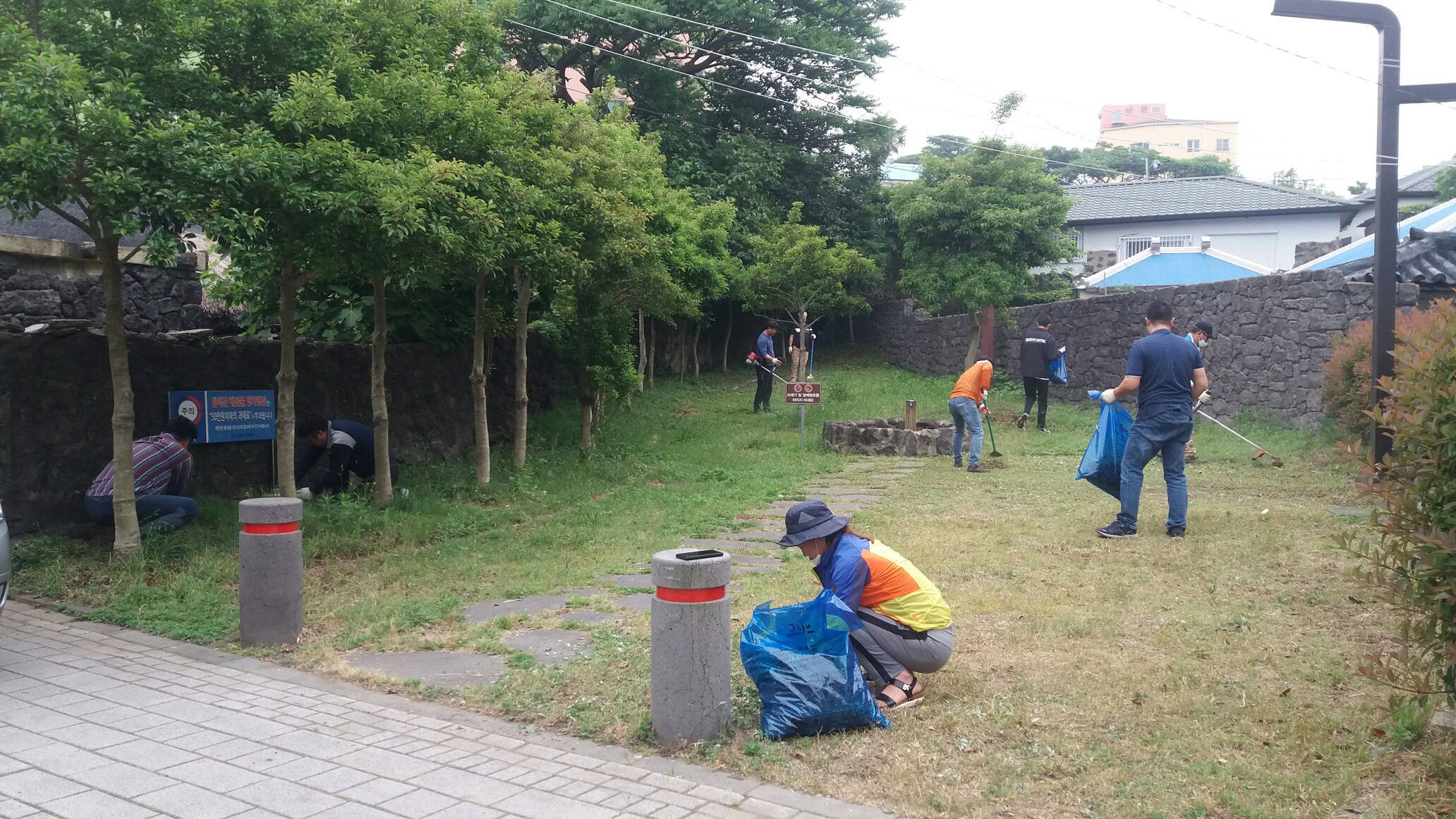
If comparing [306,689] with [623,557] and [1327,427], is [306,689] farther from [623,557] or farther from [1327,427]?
[1327,427]

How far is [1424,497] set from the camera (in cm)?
376

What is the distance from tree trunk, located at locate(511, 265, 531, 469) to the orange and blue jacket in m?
7.35

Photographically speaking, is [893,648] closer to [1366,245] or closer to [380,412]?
[380,412]

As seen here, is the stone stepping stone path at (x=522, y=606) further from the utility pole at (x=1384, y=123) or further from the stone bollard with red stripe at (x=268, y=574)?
the utility pole at (x=1384, y=123)

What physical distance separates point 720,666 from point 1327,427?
11.7 m

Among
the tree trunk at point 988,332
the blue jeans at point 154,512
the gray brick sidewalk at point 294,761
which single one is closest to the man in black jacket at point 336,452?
the blue jeans at point 154,512

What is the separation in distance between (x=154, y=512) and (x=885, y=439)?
9.64m

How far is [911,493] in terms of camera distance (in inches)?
448

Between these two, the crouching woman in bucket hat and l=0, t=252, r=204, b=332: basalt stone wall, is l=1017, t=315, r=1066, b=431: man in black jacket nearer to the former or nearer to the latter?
l=0, t=252, r=204, b=332: basalt stone wall

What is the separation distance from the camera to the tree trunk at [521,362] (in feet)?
38.5

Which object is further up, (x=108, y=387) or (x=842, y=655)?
(x=108, y=387)

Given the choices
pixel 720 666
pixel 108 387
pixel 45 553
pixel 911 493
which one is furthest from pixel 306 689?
pixel 911 493

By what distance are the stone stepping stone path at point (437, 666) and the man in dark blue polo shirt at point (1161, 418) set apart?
510cm

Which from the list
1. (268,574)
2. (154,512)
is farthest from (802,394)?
(268,574)
